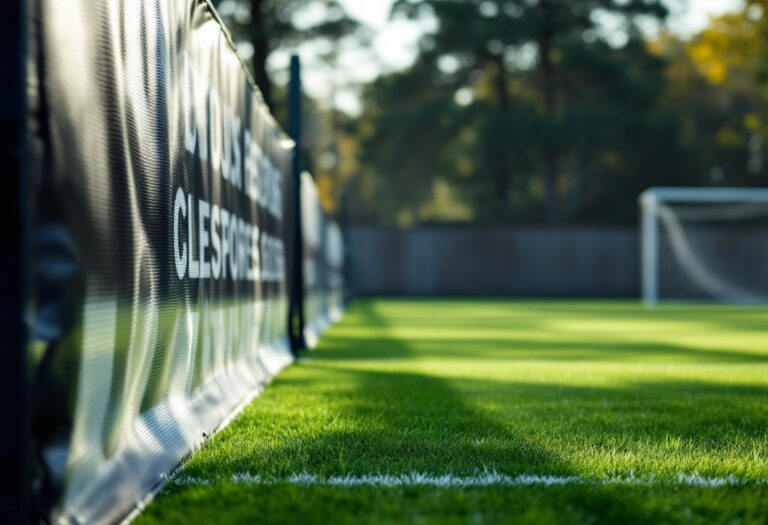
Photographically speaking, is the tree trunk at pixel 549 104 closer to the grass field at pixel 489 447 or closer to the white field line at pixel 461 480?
the grass field at pixel 489 447

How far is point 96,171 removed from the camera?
3244mm

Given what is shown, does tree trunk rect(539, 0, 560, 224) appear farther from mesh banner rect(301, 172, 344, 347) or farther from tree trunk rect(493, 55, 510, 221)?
mesh banner rect(301, 172, 344, 347)

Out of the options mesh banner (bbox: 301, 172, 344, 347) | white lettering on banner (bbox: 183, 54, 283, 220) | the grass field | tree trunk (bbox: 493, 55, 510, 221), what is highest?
tree trunk (bbox: 493, 55, 510, 221)

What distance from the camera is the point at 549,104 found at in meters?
39.6

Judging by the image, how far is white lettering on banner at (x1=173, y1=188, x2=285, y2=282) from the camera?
15.3 feet

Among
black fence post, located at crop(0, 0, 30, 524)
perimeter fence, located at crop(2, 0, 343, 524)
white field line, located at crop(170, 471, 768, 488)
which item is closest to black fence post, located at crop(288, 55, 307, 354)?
perimeter fence, located at crop(2, 0, 343, 524)

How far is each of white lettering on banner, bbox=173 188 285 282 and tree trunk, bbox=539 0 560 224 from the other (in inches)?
1228

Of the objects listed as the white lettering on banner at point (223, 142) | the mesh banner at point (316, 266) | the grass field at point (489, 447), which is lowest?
the grass field at point (489, 447)

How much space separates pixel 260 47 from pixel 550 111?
15.9m

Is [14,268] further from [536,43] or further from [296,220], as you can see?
[536,43]

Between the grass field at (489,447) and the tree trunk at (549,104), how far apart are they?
97.7ft

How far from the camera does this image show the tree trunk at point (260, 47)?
25.5 meters

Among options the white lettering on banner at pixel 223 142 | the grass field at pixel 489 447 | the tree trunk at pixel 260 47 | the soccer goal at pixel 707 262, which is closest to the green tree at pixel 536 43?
the soccer goal at pixel 707 262

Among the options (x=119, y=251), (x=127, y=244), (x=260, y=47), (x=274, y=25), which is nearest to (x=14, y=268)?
(x=119, y=251)
